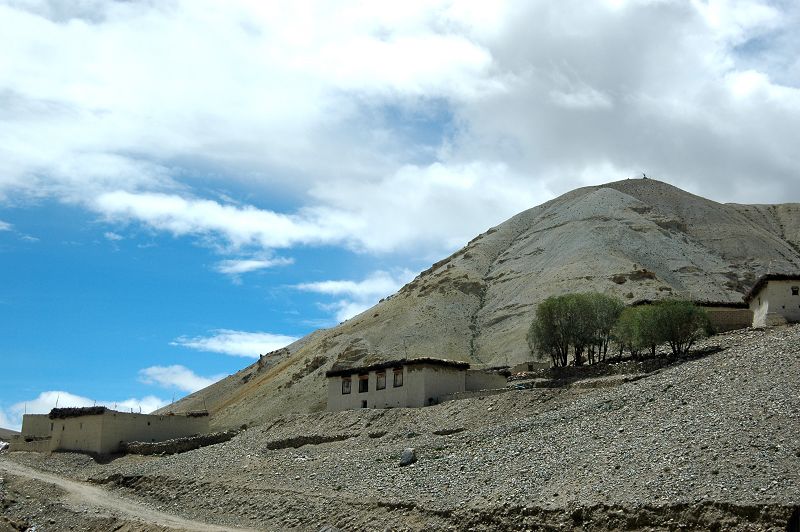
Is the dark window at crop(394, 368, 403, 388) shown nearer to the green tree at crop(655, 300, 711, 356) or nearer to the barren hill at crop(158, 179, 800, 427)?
the green tree at crop(655, 300, 711, 356)

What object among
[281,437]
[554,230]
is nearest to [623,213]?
[554,230]

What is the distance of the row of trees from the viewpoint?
46.7 m

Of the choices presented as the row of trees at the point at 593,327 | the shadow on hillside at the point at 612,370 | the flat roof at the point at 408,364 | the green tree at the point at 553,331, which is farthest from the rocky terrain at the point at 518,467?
the green tree at the point at 553,331

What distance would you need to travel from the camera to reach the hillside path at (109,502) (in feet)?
107

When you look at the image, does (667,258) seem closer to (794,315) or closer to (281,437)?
(794,315)

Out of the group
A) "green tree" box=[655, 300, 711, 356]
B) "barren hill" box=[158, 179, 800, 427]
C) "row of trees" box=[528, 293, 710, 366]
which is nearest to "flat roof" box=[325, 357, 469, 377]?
"row of trees" box=[528, 293, 710, 366]

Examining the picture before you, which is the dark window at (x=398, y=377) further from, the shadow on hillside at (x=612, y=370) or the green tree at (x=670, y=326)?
the green tree at (x=670, y=326)

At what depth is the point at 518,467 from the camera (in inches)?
1195

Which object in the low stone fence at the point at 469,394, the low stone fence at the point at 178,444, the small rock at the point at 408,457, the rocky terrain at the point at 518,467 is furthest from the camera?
the low stone fence at the point at 178,444

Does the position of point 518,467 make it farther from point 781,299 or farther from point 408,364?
point 781,299

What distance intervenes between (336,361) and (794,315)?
114 feet

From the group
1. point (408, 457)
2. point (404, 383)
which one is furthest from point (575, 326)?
point (408, 457)

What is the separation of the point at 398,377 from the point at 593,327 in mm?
12012

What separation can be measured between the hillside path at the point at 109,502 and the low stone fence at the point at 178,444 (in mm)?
4769
